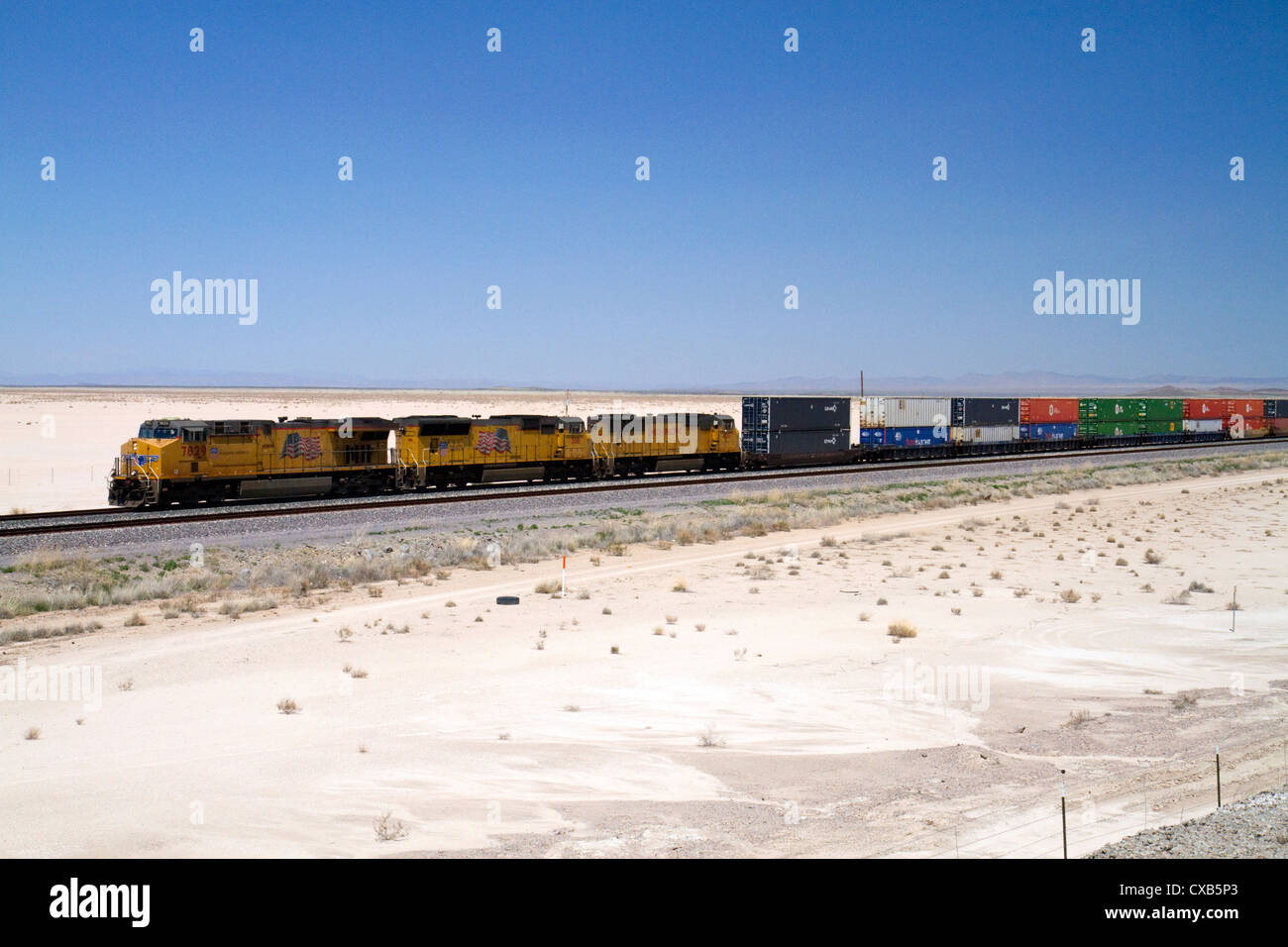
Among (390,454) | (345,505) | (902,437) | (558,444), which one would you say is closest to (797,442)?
(902,437)

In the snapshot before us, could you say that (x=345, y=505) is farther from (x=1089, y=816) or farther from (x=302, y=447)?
(x=1089, y=816)

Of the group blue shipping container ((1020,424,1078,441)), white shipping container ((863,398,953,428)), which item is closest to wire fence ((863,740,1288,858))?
white shipping container ((863,398,953,428))

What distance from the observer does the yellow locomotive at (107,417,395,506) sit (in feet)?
113

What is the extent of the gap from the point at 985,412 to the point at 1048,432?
863 cm

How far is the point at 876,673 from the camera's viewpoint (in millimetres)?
16438

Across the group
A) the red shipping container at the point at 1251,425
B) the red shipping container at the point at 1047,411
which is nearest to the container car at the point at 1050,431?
the red shipping container at the point at 1047,411

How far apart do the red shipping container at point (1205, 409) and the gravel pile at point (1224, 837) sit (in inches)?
3671

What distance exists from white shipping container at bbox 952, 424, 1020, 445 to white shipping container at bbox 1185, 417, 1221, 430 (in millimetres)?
27357

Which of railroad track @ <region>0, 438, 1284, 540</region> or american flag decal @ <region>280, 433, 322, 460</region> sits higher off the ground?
american flag decal @ <region>280, 433, 322, 460</region>

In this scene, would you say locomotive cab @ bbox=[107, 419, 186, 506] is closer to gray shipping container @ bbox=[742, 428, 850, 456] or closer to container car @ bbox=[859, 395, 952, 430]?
gray shipping container @ bbox=[742, 428, 850, 456]

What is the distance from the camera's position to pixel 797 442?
193 ft

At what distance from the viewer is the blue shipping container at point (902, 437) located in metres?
63.9
